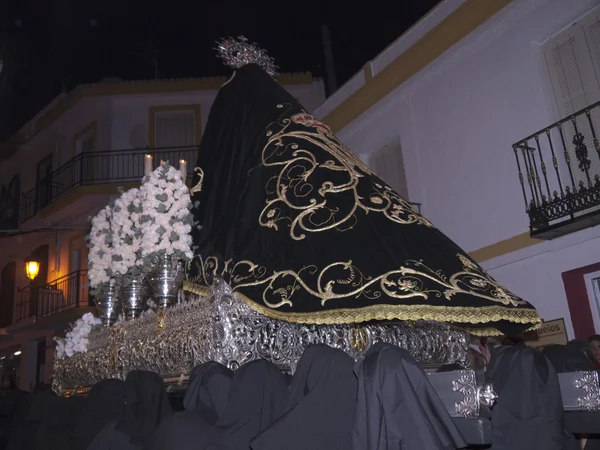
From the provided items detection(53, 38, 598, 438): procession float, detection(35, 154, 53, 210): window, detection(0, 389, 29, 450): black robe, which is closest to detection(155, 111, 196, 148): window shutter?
detection(35, 154, 53, 210): window

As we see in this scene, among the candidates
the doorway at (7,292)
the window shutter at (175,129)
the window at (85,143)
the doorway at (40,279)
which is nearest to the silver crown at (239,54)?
the window shutter at (175,129)

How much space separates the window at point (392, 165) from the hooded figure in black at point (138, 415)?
6.86m

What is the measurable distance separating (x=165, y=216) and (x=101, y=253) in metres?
0.96

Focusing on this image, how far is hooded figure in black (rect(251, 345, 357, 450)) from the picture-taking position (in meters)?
3.10

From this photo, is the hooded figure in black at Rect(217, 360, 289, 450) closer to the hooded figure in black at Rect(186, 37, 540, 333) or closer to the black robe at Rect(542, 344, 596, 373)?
the hooded figure in black at Rect(186, 37, 540, 333)

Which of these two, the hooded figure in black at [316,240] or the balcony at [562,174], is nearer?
the hooded figure in black at [316,240]

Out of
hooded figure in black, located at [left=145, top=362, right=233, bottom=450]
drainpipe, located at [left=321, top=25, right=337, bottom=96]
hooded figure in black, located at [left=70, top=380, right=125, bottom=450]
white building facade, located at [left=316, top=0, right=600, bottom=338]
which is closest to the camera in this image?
hooded figure in black, located at [left=145, top=362, right=233, bottom=450]

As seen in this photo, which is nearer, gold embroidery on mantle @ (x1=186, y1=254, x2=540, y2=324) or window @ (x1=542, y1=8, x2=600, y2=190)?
Answer: gold embroidery on mantle @ (x1=186, y1=254, x2=540, y2=324)

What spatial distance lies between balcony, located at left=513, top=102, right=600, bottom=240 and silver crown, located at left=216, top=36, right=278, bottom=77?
3.49 meters

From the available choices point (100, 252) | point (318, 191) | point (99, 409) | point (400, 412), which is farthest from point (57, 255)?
point (400, 412)

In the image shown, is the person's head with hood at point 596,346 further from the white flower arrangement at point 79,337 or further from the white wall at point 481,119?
the white flower arrangement at point 79,337

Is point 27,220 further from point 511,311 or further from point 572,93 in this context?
point 511,311

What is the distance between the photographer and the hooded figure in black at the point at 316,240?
142 inches

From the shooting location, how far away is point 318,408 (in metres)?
3.20
